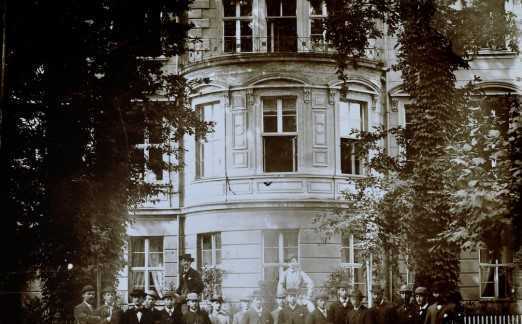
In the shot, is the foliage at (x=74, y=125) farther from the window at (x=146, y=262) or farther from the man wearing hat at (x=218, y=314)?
the window at (x=146, y=262)

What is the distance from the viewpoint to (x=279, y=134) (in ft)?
59.3

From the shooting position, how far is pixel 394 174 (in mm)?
15898

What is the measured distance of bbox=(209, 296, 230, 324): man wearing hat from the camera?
1433 cm

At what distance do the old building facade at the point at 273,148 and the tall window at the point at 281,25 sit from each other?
2cm

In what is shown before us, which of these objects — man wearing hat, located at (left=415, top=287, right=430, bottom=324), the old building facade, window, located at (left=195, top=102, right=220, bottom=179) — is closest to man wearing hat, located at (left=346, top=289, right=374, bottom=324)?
man wearing hat, located at (left=415, top=287, right=430, bottom=324)

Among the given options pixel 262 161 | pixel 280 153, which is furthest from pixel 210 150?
pixel 280 153

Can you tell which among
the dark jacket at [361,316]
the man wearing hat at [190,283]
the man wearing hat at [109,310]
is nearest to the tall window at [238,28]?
the man wearing hat at [190,283]

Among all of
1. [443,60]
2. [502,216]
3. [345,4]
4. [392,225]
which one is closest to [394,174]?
[392,225]

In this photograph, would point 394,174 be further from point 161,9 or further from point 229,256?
point 161,9

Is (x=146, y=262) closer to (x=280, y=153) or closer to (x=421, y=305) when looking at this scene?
(x=280, y=153)

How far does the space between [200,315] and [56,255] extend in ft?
8.38

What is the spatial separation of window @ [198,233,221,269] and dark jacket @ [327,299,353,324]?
451 cm

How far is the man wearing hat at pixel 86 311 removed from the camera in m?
13.0

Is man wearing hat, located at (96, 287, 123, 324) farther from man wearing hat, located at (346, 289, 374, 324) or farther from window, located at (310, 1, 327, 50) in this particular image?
window, located at (310, 1, 327, 50)
